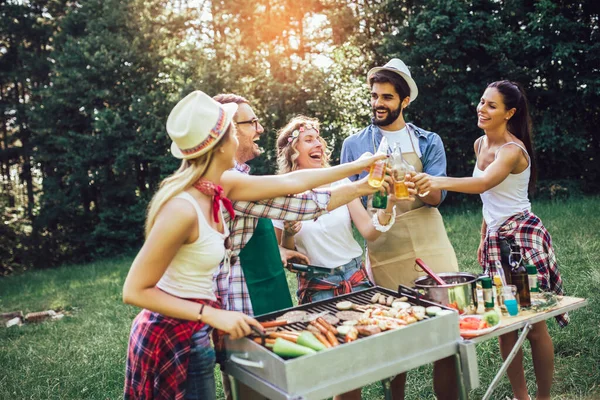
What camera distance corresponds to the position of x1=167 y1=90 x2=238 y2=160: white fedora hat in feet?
7.44

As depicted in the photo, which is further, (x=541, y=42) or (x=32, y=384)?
(x=541, y=42)

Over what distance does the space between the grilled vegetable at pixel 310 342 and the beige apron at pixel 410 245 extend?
4.76 feet

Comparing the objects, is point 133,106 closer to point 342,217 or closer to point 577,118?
point 577,118

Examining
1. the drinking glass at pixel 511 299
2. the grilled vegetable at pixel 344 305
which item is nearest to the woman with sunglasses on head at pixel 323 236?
the grilled vegetable at pixel 344 305

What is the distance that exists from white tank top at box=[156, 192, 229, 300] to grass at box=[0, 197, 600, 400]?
2543mm

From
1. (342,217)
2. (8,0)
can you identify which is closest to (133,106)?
(8,0)

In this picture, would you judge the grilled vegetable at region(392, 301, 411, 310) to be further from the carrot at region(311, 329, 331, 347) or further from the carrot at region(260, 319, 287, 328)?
the carrot at region(260, 319, 287, 328)

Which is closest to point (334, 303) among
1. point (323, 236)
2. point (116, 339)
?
point (323, 236)

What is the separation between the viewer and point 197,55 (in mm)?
15859

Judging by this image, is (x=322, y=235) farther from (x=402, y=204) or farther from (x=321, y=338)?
(x=321, y=338)

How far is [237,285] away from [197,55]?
1425 centimetres

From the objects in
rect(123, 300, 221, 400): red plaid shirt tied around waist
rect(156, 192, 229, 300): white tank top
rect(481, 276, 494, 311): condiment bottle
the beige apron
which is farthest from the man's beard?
rect(123, 300, 221, 400): red plaid shirt tied around waist

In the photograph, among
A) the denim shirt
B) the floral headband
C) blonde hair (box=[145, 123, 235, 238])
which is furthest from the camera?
the floral headband

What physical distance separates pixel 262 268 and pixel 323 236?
738 millimetres
